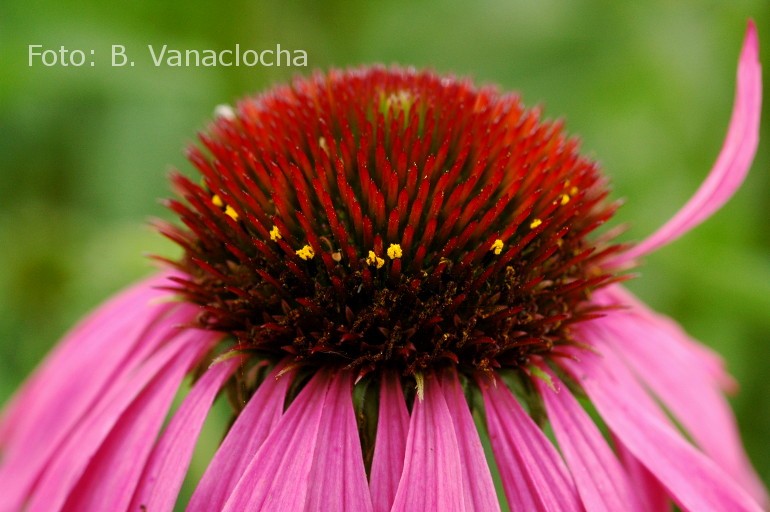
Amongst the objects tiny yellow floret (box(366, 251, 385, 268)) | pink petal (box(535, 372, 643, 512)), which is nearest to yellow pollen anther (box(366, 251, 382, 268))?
tiny yellow floret (box(366, 251, 385, 268))

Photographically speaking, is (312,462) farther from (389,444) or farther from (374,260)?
(374,260)

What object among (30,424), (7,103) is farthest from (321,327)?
(7,103)

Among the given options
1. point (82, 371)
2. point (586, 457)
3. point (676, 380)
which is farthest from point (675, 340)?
point (82, 371)

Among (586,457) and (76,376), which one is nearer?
(586,457)

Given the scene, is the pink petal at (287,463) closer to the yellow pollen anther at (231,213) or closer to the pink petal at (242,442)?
the pink petal at (242,442)

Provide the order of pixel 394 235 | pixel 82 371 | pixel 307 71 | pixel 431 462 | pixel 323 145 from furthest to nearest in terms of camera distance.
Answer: pixel 307 71
pixel 82 371
pixel 323 145
pixel 394 235
pixel 431 462

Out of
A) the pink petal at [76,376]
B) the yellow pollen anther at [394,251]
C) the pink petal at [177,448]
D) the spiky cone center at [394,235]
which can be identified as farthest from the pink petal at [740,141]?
the pink petal at [76,376]

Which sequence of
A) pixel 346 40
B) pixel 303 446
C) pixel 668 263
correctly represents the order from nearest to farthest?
1. pixel 303 446
2. pixel 668 263
3. pixel 346 40

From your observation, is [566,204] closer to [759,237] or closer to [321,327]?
[321,327]
